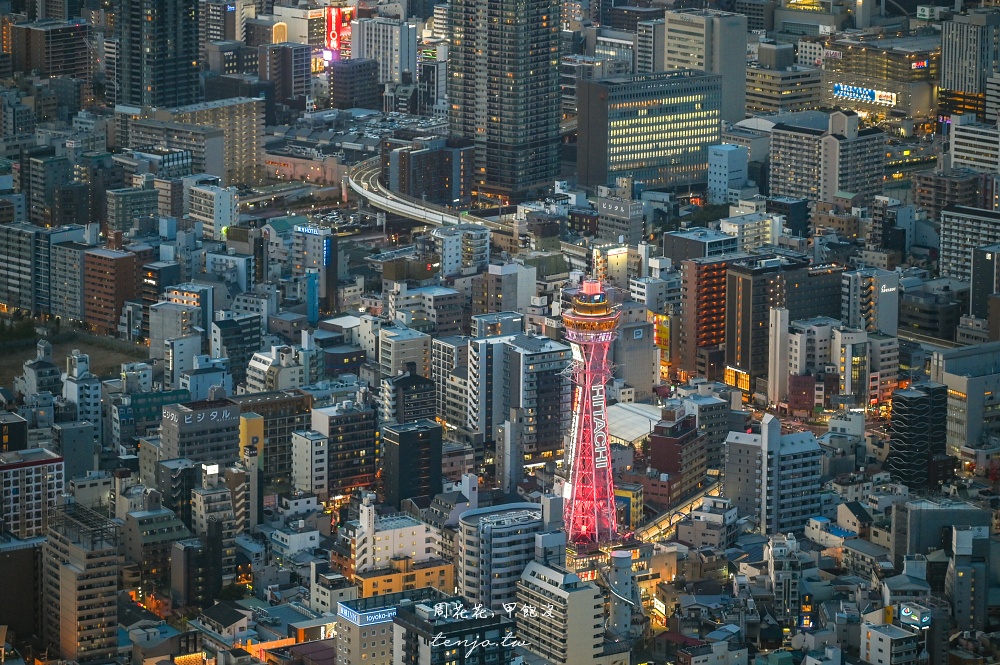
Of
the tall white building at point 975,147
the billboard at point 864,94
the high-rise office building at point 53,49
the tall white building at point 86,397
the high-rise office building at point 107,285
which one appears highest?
the high-rise office building at point 53,49

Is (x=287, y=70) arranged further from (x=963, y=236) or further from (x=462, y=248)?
(x=963, y=236)

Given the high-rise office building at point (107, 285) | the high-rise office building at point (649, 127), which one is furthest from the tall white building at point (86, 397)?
the high-rise office building at point (649, 127)

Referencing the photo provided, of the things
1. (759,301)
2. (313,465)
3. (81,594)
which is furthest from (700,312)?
(81,594)

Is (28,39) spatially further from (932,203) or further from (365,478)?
(365,478)

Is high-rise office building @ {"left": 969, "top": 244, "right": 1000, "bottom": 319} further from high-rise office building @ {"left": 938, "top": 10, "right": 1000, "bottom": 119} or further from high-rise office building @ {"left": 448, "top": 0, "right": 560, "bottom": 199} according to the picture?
high-rise office building @ {"left": 938, "top": 10, "right": 1000, "bottom": 119}

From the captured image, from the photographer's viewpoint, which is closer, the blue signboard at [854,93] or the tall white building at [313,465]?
the tall white building at [313,465]

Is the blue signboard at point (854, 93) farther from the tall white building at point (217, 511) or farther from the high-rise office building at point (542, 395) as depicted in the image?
the tall white building at point (217, 511)
